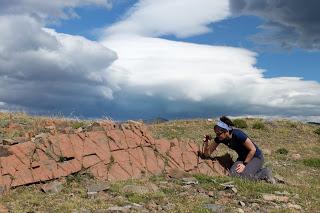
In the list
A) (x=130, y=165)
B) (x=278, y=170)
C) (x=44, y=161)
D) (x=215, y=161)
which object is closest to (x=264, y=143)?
(x=278, y=170)

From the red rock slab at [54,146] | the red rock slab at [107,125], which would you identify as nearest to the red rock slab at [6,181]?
the red rock slab at [54,146]

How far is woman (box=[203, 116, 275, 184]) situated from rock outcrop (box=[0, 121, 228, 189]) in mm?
981

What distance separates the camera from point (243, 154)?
55.1 ft

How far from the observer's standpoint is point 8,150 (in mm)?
14242

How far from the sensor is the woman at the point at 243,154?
1620 cm

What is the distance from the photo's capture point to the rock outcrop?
1404 cm

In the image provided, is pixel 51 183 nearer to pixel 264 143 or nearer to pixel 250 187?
pixel 250 187

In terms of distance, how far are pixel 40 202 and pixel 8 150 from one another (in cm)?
277

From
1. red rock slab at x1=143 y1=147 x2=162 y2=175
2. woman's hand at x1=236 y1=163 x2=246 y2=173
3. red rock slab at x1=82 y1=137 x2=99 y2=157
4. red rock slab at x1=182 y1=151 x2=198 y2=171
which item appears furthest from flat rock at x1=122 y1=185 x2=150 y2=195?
woman's hand at x1=236 y1=163 x2=246 y2=173

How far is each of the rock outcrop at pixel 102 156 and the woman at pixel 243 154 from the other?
981mm

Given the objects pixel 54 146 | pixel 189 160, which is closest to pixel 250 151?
pixel 189 160

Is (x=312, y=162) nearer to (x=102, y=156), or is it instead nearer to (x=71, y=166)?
(x=102, y=156)

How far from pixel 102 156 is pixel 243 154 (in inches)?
185

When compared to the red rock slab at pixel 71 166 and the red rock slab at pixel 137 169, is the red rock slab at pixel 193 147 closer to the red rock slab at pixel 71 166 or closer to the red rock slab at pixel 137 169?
the red rock slab at pixel 137 169
